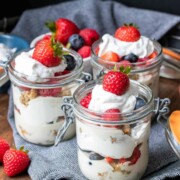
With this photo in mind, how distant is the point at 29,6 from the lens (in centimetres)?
155

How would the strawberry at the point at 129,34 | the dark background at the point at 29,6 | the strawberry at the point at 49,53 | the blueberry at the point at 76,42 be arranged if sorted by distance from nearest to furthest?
1. the strawberry at the point at 49,53
2. the strawberry at the point at 129,34
3. the blueberry at the point at 76,42
4. the dark background at the point at 29,6

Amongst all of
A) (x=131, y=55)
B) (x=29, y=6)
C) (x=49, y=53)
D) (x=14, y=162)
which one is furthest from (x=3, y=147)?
(x=29, y=6)

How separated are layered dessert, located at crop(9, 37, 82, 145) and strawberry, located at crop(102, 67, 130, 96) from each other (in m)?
0.11

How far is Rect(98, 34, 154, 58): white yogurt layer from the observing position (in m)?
1.03

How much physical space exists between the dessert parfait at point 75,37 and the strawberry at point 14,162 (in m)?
0.28

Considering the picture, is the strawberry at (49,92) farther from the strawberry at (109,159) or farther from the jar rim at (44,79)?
the strawberry at (109,159)

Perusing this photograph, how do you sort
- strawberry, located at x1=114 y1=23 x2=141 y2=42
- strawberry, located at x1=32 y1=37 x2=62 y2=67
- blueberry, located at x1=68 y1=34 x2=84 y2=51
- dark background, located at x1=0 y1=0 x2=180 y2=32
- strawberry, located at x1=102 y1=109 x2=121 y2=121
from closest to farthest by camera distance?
strawberry, located at x1=102 y1=109 x2=121 y2=121 → strawberry, located at x1=32 y1=37 x2=62 y2=67 → strawberry, located at x1=114 y1=23 x2=141 y2=42 → blueberry, located at x1=68 y1=34 x2=84 y2=51 → dark background, located at x1=0 y1=0 x2=180 y2=32

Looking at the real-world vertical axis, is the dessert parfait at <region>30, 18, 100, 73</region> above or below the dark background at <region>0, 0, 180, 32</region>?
above

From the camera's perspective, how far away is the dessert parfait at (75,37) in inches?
44.7

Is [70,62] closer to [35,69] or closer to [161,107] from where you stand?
[35,69]

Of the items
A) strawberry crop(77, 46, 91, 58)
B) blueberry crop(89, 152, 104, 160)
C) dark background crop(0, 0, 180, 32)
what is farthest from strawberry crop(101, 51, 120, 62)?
dark background crop(0, 0, 180, 32)

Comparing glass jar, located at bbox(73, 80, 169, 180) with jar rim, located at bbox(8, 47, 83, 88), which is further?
jar rim, located at bbox(8, 47, 83, 88)

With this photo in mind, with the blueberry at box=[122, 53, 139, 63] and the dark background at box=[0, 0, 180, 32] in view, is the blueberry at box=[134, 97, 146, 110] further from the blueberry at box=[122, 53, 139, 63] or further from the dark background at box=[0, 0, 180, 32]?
the dark background at box=[0, 0, 180, 32]

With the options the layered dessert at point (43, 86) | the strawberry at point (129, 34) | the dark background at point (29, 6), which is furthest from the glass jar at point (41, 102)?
the dark background at point (29, 6)
